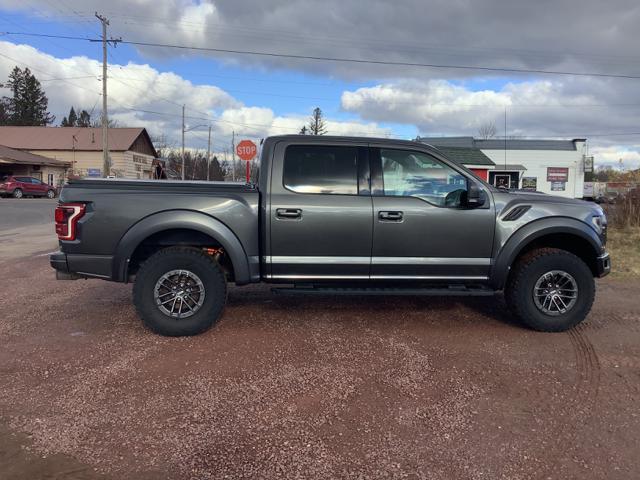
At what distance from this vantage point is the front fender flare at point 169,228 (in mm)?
4793

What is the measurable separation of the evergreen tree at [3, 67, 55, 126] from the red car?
5540cm

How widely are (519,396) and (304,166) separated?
2.84 meters

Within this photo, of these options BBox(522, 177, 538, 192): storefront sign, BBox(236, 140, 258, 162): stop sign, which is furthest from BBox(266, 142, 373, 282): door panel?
BBox(522, 177, 538, 192): storefront sign

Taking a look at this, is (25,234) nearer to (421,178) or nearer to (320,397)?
(421,178)

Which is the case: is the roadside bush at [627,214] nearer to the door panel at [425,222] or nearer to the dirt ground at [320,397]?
the dirt ground at [320,397]

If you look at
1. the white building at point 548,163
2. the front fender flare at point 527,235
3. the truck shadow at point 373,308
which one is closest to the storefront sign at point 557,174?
the white building at point 548,163

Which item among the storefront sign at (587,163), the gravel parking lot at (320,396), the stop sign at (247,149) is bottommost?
the gravel parking lot at (320,396)

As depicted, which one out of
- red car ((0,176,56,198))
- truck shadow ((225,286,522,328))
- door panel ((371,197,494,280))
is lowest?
truck shadow ((225,286,522,328))

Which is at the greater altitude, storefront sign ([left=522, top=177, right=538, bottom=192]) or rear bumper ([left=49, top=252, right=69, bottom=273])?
storefront sign ([left=522, top=177, right=538, bottom=192])

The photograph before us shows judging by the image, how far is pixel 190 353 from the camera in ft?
15.0

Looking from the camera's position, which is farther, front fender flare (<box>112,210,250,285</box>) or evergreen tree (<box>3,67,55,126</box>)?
evergreen tree (<box>3,67,55,126</box>)

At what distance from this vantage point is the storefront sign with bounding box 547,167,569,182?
43656mm

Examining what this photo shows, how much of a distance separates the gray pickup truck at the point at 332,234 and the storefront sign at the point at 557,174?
139 ft

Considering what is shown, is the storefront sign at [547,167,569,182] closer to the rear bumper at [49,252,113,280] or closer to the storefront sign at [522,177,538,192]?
the storefront sign at [522,177,538,192]
